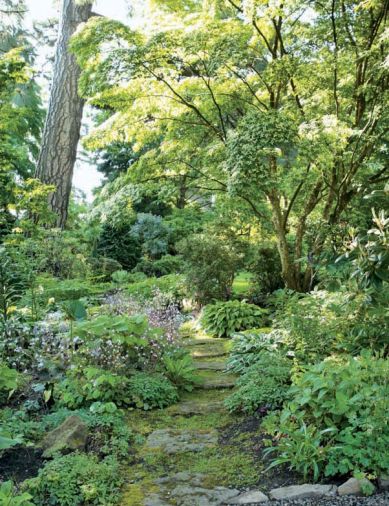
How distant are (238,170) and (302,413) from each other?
3.38 metres

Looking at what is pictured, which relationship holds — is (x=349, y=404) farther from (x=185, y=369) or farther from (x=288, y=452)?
(x=185, y=369)

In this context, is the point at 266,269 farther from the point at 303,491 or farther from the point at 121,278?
the point at 303,491

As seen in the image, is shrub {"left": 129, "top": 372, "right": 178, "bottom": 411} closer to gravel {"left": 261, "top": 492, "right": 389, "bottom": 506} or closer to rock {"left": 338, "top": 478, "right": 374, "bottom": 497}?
gravel {"left": 261, "top": 492, "right": 389, "bottom": 506}

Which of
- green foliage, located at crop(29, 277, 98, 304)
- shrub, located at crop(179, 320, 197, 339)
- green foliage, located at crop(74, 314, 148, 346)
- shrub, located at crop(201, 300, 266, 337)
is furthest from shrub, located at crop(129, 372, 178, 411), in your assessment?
green foliage, located at crop(29, 277, 98, 304)

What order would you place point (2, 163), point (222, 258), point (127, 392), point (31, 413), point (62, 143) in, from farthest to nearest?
point (62, 143), point (222, 258), point (2, 163), point (127, 392), point (31, 413)

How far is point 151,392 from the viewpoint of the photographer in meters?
4.10

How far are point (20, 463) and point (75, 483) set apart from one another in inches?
19.9

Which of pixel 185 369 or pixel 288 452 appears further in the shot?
pixel 185 369

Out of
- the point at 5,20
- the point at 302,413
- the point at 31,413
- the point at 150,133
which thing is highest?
the point at 5,20

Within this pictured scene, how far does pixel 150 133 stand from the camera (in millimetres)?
7293

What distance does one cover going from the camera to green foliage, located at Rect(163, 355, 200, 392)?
14.7ft

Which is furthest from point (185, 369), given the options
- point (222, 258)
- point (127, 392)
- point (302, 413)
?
point (222, 258)

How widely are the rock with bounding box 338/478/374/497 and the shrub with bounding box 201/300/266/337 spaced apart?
3.80 meters

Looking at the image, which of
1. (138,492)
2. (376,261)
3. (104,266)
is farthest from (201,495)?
(104,266)
